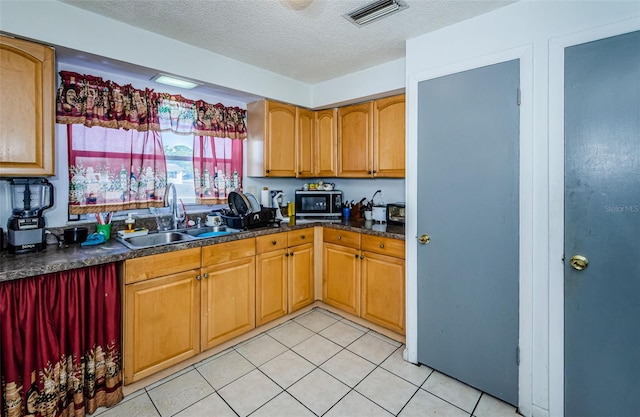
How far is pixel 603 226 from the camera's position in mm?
1471

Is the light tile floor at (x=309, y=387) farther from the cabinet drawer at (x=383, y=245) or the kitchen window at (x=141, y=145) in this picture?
the kitchen window at (x=141, y=145)

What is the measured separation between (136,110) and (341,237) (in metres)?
2.03

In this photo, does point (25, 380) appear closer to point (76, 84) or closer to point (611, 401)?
point (76, 84)

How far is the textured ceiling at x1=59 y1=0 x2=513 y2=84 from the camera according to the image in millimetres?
1755

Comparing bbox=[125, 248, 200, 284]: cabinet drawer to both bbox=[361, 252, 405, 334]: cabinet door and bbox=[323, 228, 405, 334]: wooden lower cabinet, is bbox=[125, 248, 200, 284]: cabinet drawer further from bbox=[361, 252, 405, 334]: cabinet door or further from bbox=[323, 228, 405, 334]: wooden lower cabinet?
bbox=[361, 252, 405, 334]: cabinet door

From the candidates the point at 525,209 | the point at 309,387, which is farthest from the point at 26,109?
the point at 525,209

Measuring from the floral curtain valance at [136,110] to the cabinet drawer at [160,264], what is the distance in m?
1.12

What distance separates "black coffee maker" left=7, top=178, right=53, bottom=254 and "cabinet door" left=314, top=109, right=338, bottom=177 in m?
2.29

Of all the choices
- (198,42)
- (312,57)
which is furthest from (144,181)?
(312,57)

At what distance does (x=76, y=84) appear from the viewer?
2.05 meters

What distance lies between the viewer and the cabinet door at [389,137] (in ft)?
8.81

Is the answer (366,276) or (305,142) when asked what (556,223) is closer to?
(366,276)

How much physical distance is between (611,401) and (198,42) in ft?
11.0

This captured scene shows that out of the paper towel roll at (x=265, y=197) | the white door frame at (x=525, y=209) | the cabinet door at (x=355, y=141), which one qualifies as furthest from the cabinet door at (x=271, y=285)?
the white door frame at (x=525, y=209)
